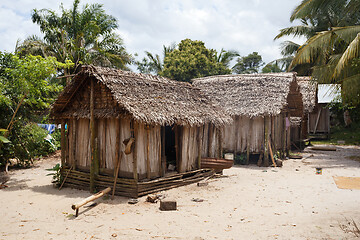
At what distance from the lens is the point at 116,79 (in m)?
8.22

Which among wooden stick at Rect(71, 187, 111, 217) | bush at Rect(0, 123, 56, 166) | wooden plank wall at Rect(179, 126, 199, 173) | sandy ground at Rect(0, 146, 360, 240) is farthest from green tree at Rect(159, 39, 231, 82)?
wooden stick at Rect(71, 187, 111, 217)

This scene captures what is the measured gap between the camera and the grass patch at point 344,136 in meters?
20.5

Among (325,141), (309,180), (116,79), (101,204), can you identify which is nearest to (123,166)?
(101,204)

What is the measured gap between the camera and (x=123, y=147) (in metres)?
8.03

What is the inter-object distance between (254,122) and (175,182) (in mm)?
6027

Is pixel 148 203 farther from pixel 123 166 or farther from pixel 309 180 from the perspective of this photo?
pixel 309 180

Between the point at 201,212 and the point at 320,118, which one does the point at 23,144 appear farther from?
the point at 320,118

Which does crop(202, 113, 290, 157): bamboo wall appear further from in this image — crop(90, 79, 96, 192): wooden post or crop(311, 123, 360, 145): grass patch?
crop(311, 123, 360, 145): grass patch

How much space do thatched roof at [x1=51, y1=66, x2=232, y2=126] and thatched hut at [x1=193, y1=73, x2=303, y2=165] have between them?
10.0 feet

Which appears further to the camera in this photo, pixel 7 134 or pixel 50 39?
pixel 50 39

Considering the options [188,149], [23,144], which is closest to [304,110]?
[188,149]

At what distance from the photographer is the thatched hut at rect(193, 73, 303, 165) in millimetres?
12969

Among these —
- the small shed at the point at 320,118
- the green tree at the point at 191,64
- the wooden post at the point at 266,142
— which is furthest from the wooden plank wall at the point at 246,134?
the green tree at the point at 191,64

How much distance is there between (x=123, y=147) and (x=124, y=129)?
490mm
